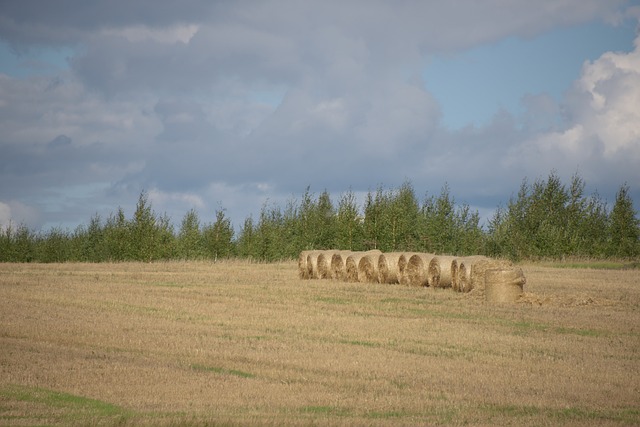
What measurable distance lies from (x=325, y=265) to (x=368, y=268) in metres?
2.67

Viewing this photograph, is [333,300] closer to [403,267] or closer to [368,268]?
[403,267]

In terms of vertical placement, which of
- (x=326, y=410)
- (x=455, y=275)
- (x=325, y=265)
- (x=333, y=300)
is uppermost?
(x=325, y=265)

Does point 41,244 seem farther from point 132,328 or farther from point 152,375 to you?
point 152,375

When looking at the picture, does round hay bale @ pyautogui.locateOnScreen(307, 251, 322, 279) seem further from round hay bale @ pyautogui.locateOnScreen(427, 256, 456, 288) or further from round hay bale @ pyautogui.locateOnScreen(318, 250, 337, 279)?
round hay bale @ pyautogui.locateOnScreen(427, 256, 456, 288)

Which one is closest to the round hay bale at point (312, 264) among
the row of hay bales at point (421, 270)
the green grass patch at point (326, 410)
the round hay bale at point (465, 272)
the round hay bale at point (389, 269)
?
the row of hay bales at point (421, 270)

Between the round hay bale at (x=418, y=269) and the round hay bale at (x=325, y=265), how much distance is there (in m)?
4.77

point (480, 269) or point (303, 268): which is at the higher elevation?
point (303, 268)

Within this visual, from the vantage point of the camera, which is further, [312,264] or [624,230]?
[624,230]

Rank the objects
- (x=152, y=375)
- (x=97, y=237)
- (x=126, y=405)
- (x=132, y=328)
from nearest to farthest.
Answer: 1. (x=126, y=405)
2. (x=152, y=375)
3. (x=132, y=328)
4. (x=97, y=237)

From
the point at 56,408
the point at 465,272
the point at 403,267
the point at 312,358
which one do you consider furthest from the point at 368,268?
the point at 56,408

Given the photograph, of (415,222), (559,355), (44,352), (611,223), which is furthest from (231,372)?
(611,223)

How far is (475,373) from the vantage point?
1519 cm

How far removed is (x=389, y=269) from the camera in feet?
114

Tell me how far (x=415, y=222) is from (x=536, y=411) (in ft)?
168
